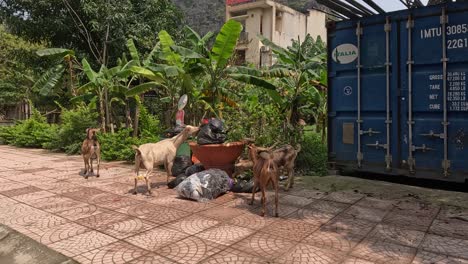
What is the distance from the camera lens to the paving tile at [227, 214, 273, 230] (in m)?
4.05

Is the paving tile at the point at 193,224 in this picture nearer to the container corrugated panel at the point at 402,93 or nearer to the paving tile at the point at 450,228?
the paving tile at the point at 450,228

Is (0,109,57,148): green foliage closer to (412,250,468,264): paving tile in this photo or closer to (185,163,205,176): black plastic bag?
(185,163,205,176): black plastic bag

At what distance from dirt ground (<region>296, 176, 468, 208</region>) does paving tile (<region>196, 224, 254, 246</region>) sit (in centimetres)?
231

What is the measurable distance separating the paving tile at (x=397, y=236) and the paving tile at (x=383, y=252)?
0.36 feet

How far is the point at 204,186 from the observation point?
523cm

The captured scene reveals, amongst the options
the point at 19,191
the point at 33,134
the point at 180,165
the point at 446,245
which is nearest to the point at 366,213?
the point at 446,245

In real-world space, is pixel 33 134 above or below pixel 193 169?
above

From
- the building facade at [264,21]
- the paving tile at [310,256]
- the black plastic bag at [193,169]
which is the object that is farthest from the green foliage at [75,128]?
the building facade at [264,21]

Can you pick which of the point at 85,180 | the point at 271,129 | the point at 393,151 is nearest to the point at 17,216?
the point at 85,180

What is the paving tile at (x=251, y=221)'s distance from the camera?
4050 mm

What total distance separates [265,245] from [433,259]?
1.51m

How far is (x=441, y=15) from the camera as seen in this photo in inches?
185

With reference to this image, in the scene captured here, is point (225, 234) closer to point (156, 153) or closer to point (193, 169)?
point (156, 153)

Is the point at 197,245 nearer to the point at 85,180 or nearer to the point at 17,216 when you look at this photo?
the point at 17,216
